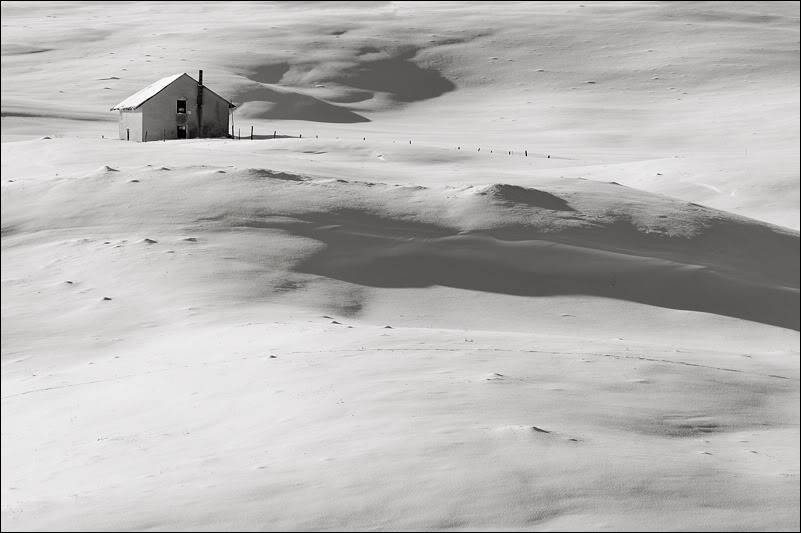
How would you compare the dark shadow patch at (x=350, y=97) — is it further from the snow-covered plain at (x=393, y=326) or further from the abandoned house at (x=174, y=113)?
the abandoned house at (x=174, y=113)

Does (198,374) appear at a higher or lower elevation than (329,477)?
lower

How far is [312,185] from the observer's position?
24.7m

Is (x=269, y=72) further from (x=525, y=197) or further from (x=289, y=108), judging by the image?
(x=525, y=197)

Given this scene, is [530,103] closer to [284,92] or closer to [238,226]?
[284,92]

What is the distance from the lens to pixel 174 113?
120 ft

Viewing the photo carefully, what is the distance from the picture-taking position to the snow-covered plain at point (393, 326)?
8.67 metres

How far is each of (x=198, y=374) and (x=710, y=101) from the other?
48.5 meters

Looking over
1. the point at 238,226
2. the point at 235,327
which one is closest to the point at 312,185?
the point at 238,226

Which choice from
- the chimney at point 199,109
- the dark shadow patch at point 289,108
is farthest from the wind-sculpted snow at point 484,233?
the dark shadow patch at point 289,108

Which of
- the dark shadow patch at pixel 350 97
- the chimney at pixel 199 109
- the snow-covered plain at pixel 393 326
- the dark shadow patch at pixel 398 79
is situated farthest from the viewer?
the dark shadow patch at pixel 398 79

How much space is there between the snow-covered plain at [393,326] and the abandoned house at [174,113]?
1.22m

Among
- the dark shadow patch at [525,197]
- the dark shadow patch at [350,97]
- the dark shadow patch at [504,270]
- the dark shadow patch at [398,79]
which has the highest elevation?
the dark shadow patch at [525,197]

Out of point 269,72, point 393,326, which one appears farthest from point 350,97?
point 393,326

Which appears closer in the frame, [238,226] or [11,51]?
[238,226]
